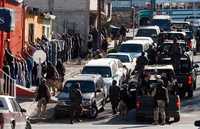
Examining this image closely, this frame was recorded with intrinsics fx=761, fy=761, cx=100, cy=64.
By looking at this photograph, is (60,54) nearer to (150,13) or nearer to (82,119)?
(82,119)

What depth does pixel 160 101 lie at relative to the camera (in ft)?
91.0

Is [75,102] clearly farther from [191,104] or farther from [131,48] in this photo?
[131,48]

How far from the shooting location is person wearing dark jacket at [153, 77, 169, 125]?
2788cm

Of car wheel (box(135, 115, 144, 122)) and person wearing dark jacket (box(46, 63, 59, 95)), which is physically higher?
person wearing dark jacket (box(46, 63, 59, 95))

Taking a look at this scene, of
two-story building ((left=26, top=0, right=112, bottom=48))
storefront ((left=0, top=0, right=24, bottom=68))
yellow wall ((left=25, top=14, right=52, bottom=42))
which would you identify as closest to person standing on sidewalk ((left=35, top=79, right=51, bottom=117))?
storefront ((left=0, top=0, right=24, bottom=68))

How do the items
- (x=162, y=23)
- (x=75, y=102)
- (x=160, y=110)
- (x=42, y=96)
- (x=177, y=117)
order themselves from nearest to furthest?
1. (x=160, y=110)
2. (x=177, y=117)
3. (x=75, y=102)
4. (x=42, y=96)
5. (x=162, y=23)

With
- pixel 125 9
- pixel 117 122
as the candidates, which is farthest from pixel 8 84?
pixel 125 9

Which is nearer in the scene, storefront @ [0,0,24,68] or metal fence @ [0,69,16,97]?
storefront @ [0,0,24,68]

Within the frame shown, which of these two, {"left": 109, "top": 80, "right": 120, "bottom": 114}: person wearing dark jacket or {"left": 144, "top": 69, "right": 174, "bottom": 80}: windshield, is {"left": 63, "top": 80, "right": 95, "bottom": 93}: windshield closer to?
{"left": 109, "top": 80, "right": 120, "bottom": 114}: person wearing dark jacket

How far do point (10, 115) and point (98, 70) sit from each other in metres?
15.1

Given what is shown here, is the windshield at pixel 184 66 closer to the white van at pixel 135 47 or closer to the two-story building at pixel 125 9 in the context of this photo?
the white van at pixel 135 47

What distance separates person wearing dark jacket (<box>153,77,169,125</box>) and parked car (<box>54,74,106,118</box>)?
325 centimetres

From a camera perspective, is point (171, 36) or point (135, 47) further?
point (171, 36)

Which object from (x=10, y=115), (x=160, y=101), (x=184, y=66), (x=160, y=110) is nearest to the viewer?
(x=10, y=115)
